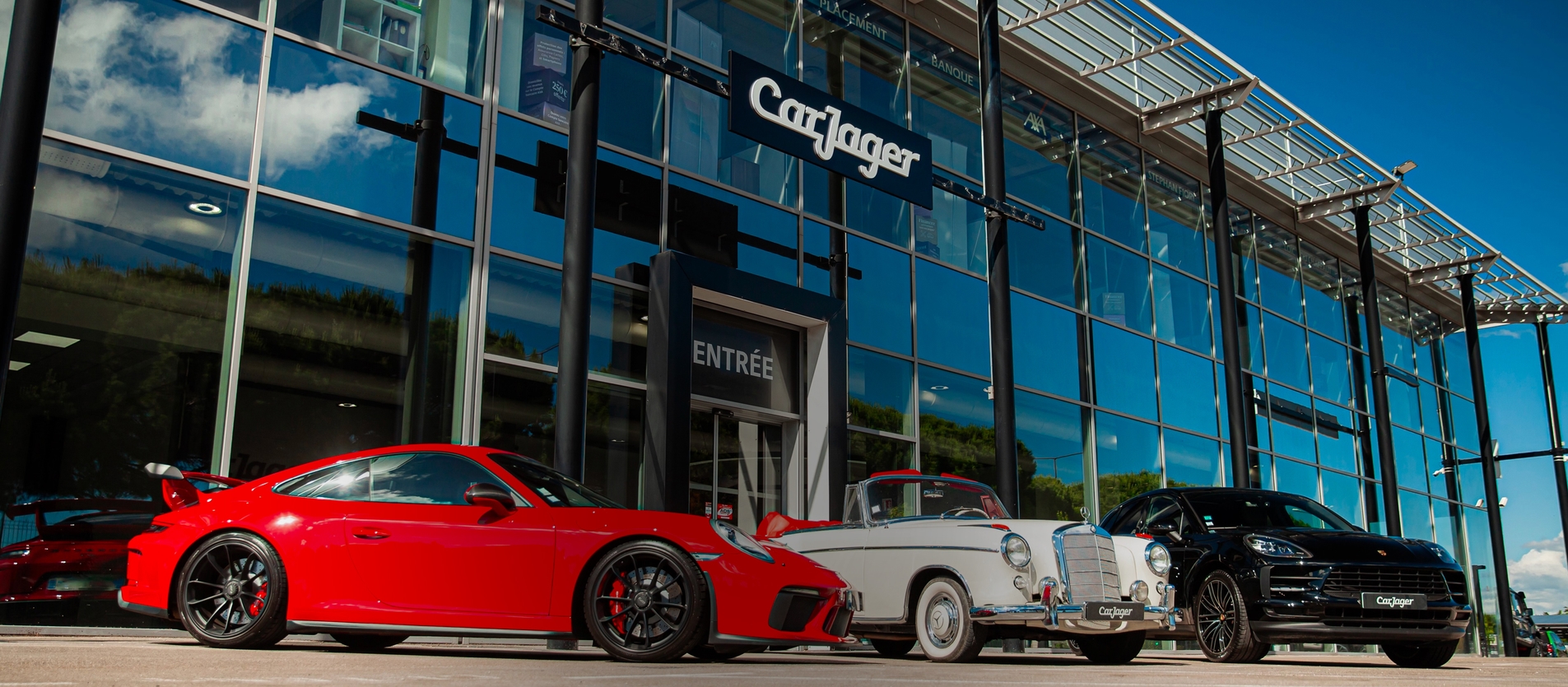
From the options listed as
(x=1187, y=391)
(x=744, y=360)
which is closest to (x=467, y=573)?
(x=744, y=360)

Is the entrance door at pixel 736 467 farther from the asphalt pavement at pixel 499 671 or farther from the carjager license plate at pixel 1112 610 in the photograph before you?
the asphalt pavement at pixel 499 671

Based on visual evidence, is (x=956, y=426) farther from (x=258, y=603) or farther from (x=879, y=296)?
(x=258, y=603)

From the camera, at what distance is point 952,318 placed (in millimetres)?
18219

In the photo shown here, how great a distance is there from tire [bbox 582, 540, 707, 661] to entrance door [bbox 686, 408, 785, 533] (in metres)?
7.10

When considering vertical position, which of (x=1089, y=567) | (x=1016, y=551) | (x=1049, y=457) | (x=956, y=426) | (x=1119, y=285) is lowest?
(x=1089, y=567)

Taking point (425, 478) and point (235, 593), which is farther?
point (425, 478)

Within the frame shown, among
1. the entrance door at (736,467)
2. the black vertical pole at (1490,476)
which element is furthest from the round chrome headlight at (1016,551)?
the black vertical pole at (1490,476)

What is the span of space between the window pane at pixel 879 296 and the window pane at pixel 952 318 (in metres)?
0.33

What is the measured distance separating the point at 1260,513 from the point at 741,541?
6.37 meters

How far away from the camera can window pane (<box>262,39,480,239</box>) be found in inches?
441

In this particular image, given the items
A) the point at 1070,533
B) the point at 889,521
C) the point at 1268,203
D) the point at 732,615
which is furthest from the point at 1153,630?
the point at 1268,203

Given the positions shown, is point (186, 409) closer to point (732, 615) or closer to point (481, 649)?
point (481, 649)

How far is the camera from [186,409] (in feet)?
32.8

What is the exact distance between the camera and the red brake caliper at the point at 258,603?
6.54 metres
